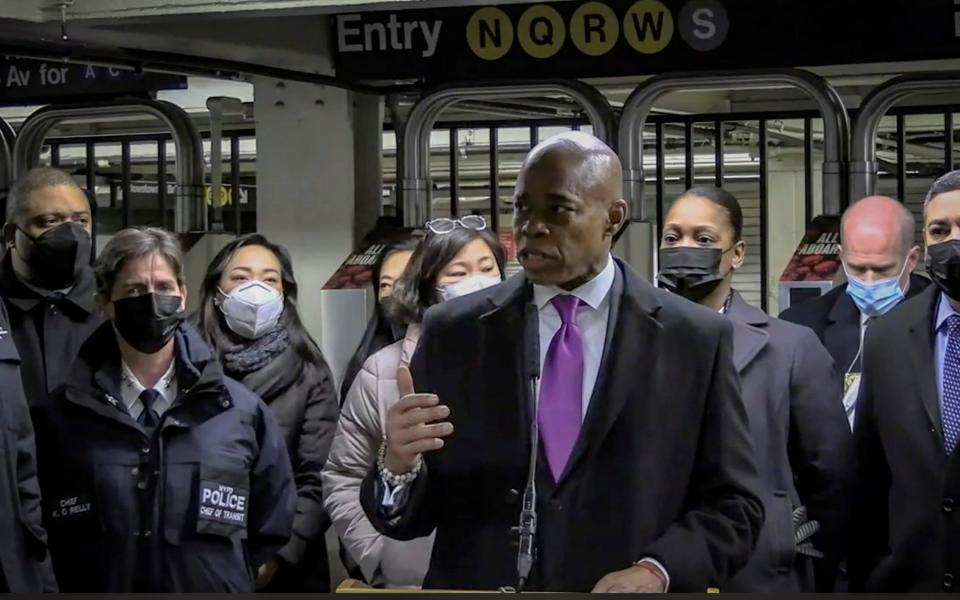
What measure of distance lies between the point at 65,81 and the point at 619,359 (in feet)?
12.5

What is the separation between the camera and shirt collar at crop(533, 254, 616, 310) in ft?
7.31

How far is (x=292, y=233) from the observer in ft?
16.4

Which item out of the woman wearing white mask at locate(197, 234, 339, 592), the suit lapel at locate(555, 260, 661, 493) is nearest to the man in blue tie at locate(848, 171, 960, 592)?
the suit lapel at locate(555, 260, 661, 493)

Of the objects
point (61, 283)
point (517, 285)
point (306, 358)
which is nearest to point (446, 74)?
point (306, 358)

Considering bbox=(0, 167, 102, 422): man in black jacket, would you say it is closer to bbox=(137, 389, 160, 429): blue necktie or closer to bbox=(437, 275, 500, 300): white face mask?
bbox=(137, 389, 160, 429): blue necktie

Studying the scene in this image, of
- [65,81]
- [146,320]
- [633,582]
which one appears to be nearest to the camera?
[633,582]

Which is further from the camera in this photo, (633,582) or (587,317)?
(587,317)

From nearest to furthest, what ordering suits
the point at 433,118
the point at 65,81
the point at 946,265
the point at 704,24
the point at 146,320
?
the point at 946,265 → the point at 146,320 → the point at 704,24 → the point at 433,118 → the point at 65,81

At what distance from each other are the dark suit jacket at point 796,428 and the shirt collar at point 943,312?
10.2 inches

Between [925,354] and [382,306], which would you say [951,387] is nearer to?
[925,354]

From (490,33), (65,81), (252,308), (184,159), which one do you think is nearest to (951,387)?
(252,308)

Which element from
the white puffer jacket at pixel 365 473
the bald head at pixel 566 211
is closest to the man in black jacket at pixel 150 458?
the white puffer jacket at pixel 365 473

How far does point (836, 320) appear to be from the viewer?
3.65 meters

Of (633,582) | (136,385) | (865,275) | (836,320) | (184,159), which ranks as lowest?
(633,582)
